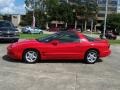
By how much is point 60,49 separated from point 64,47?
18 cm

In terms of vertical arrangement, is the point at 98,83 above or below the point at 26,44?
below

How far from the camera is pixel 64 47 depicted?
13992 millimetres

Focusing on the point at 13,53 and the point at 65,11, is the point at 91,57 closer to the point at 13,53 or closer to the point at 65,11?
the point at 13,53

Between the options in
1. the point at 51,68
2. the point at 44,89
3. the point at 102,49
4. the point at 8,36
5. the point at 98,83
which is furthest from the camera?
the point at 8,36

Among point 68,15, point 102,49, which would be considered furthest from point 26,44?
point 68,15

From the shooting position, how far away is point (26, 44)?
44.8 feet

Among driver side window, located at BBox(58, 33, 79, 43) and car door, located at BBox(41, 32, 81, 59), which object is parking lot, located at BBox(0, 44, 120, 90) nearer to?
car door, located at BBox(41, 32, 81, 59)

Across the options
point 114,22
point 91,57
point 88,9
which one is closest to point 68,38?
point 91,57

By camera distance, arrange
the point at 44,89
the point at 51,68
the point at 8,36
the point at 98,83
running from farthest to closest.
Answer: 1. the point at 8,36
2. the point at 51,68
3. the point at 98,83
4. the point at 44,89

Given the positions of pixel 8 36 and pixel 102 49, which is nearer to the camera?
pixel 102 49

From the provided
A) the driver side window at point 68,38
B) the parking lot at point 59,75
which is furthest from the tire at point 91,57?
the driver side window at point 68,38

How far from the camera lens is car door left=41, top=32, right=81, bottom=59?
13898mm

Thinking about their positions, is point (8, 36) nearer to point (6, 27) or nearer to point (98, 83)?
point (6, 27)

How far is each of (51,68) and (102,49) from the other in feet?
9.59
